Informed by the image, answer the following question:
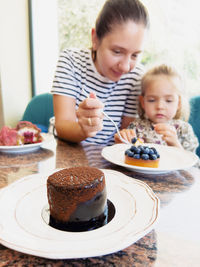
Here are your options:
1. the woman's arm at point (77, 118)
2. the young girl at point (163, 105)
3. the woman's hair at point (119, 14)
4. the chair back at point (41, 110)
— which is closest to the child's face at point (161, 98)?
the young girl at point (163, 105)

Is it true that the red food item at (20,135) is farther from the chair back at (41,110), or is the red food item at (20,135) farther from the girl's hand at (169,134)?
the chair back at (41,110)

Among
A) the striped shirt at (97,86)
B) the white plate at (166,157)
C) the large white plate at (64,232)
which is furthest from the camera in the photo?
the striped shirt at (97,86)

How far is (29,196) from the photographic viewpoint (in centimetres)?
58

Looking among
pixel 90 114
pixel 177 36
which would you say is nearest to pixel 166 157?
pixel 90 114

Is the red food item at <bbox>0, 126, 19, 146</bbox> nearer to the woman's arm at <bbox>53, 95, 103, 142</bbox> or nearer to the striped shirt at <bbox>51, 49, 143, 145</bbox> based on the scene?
the woman's arm at <bbox>53, 95, 103, 142</bbox>

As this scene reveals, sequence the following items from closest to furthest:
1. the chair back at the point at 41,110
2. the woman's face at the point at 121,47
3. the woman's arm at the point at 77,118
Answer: the woman's arm at the point at 77,118
the woman's face at the point at 121,47
the chair back at the point at 41,110

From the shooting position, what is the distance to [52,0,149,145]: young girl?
3.78 ft

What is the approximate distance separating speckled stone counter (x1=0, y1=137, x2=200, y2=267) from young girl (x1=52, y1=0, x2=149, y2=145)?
212 mm

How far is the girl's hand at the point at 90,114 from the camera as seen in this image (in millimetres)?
908

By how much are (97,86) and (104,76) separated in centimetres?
8

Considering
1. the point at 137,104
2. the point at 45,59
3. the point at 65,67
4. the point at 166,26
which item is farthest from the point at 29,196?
the point at 45,59

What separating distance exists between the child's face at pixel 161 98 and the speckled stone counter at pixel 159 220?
708 mm

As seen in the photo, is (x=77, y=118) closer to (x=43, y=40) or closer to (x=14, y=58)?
(x=14, y=58)

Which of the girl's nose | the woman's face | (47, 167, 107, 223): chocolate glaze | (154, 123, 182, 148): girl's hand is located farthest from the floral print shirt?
(47, 167, 107, 223): chocolate glaze
